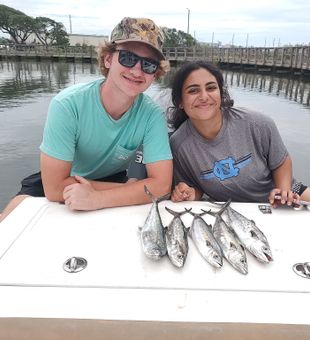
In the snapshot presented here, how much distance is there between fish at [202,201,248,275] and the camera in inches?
61.8

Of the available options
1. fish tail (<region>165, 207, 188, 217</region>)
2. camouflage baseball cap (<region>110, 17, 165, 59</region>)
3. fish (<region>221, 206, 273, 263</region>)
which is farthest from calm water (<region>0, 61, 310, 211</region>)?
fish (<region>221, 206, 273, 263</region>)

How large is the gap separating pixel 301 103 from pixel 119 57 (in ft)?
51.9

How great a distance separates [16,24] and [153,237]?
7811 cm

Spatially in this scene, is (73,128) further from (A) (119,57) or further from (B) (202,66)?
(B) (202,66)

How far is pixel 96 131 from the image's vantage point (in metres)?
2.46

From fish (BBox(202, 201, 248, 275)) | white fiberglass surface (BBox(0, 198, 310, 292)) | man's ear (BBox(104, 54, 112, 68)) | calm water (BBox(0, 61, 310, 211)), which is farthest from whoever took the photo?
calm water (BBox(0, 61, 310, 211))

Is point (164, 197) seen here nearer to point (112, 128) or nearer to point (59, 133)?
point (112, 128)

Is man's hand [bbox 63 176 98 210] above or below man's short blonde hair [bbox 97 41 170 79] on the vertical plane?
below

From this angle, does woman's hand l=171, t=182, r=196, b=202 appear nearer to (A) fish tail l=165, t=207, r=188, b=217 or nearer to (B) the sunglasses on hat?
(A) fish tail l=165, t=207, r=188, b=217

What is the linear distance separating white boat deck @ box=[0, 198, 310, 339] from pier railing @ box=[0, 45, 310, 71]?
66.2 ft

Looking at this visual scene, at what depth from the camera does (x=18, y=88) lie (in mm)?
19766

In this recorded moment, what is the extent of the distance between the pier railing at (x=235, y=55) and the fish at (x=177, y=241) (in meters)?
20.0

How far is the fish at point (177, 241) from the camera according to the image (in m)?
1.60

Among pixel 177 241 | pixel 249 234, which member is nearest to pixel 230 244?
pixel 249 234
